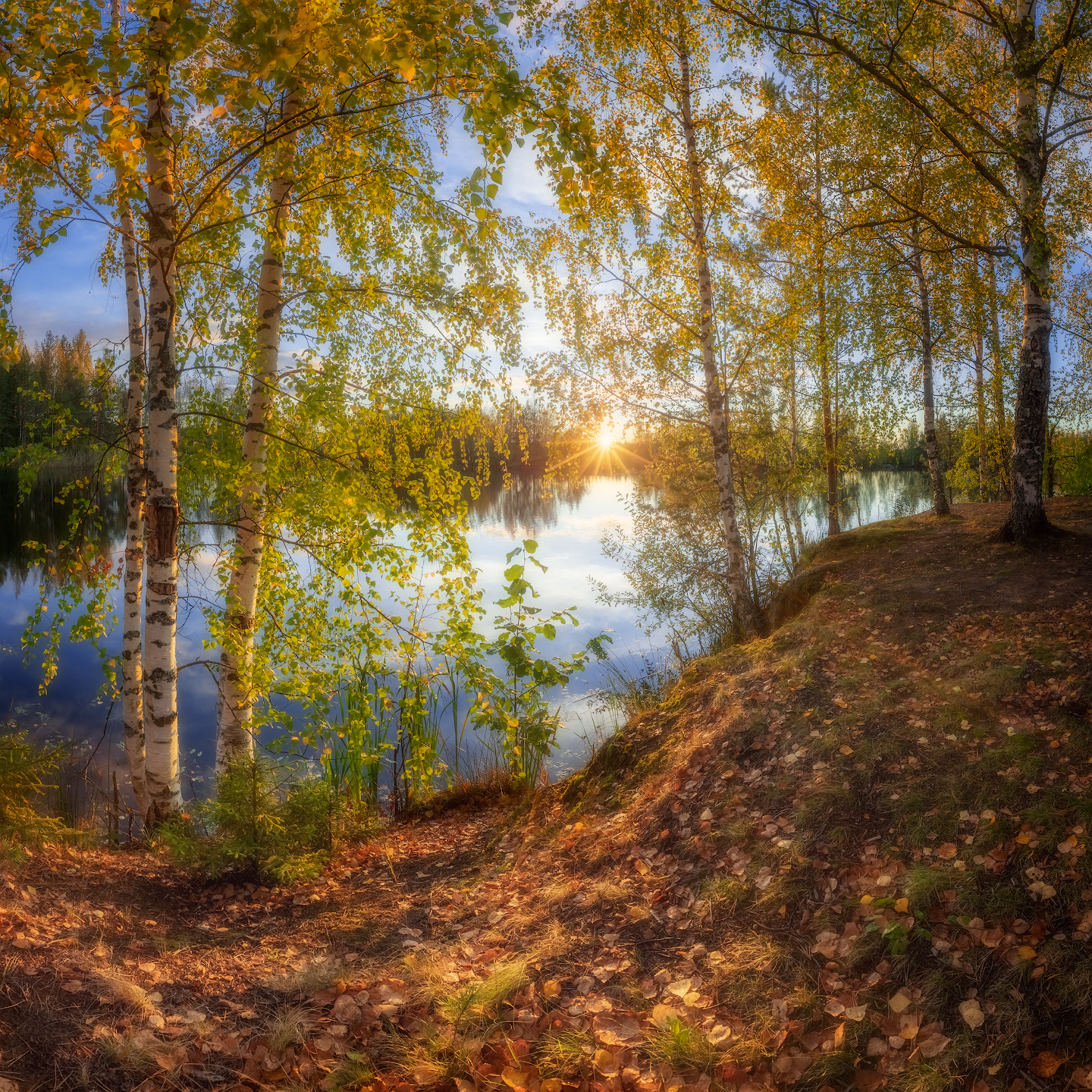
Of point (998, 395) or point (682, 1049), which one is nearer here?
point (682, 1049)

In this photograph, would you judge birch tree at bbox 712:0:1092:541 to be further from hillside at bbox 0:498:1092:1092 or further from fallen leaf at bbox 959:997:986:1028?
fallen leaf at bbox 959:997:986:1028

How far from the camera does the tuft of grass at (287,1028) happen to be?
260 cm

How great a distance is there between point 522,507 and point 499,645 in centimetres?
2659

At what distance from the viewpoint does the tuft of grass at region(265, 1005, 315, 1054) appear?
8.53 ft

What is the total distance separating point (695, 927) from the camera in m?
3.49

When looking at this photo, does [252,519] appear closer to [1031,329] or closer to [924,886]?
[924,886]

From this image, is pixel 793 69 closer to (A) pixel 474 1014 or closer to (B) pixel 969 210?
(B) pixel 969 210

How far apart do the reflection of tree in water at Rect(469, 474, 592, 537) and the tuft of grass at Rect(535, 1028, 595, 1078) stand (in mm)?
19191

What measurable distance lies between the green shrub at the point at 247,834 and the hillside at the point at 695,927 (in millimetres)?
170

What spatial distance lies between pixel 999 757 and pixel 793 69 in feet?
39.0


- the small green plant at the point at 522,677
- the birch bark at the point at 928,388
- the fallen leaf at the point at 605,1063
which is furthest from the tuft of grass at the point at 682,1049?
the birch bark at the point at 928,388

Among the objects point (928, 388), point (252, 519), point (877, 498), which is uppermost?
point (928, 388)

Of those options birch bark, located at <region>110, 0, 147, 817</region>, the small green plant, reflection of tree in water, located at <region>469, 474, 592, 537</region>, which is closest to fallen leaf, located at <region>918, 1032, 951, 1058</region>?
the small green plant

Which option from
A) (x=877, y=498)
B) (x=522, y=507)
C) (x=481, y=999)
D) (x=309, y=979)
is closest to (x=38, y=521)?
(x=522, y=507)
